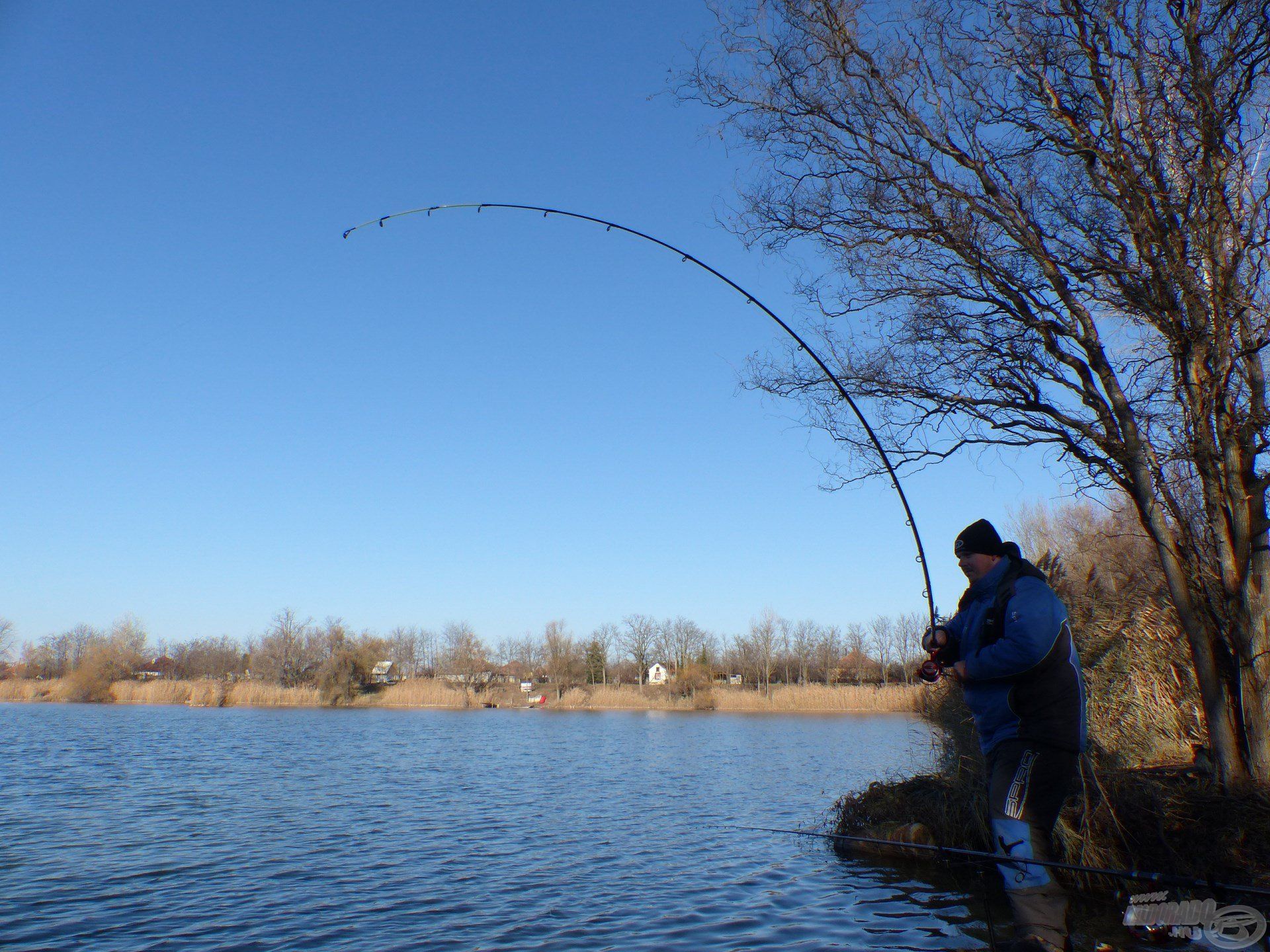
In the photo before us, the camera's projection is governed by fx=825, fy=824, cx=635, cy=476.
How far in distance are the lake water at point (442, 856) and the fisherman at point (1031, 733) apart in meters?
2.99

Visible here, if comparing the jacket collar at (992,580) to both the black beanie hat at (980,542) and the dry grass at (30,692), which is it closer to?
the black beanie hat at (980,542)

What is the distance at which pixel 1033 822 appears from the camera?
400cm

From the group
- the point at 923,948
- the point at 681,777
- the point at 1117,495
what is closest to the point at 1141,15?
the point at 1117,495

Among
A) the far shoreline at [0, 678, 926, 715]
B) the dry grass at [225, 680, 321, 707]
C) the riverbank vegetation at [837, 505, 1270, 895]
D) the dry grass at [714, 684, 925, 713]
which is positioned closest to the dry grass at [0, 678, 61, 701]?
the far shoreline at [0, 678, 926, 715]

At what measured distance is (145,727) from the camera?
32.0 meters

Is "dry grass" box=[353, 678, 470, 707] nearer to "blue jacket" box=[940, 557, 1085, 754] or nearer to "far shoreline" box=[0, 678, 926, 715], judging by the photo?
"far shoreline" box=[0, 678, 926, 715]

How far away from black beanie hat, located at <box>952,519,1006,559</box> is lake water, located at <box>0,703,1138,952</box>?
3.75m

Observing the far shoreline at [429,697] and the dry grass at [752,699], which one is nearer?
the dry grass at [752,699]

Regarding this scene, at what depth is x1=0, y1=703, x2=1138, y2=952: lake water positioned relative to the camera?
7055mm

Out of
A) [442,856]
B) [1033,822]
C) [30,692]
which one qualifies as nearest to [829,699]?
[442,856]

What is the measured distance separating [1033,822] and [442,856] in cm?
816

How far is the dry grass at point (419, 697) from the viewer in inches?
2213

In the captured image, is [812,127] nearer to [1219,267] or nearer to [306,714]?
[1219,267]

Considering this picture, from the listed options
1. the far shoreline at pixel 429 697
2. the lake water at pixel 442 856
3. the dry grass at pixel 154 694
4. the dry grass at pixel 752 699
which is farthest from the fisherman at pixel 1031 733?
the dry grass at pixel 154 694
